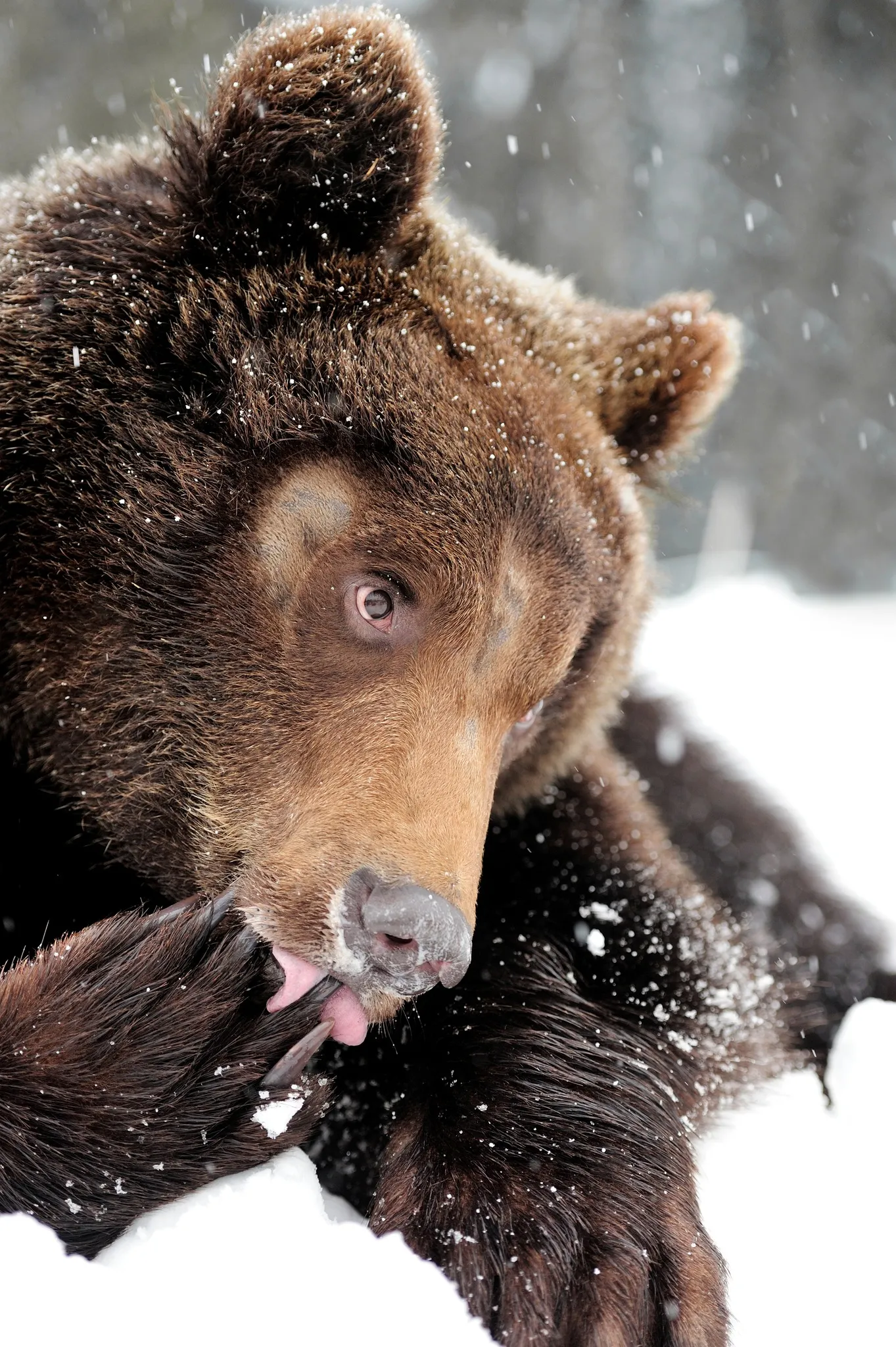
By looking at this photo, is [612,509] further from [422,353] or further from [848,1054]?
[848,1054]

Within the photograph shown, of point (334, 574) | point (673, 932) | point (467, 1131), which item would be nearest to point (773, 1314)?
point (467, 1131)

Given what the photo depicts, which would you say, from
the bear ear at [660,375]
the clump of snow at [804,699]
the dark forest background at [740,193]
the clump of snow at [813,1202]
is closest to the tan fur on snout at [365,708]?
the bear ear at [660,375]

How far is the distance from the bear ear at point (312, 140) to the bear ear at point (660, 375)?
0.93 meters

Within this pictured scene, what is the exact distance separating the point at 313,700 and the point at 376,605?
0.28 metres

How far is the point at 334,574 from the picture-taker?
294cm

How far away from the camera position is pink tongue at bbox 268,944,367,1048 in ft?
8.61

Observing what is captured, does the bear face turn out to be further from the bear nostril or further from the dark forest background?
the dark forest background

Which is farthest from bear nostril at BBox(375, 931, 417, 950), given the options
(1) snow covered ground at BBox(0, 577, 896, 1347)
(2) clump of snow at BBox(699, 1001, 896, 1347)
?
(2) clump of snow at BBox(699, 1001, 896, 1347)

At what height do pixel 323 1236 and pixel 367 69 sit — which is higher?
pixel 367 69

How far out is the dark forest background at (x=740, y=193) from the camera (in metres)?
15.0

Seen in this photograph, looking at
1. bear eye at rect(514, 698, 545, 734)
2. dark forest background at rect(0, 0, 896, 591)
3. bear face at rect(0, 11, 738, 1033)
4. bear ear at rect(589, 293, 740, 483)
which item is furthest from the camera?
dark forest background at rect(0, 0, 896, 591)

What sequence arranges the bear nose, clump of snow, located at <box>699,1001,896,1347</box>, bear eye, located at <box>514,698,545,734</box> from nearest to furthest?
the bear nose, clump of snow, located at <box>699,1001,896,1347</box>, bear eye, located at <box>514,698,545,734</box>

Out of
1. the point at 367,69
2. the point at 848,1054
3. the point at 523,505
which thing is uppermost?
the point at 367,69

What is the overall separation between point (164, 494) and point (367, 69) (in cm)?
112
